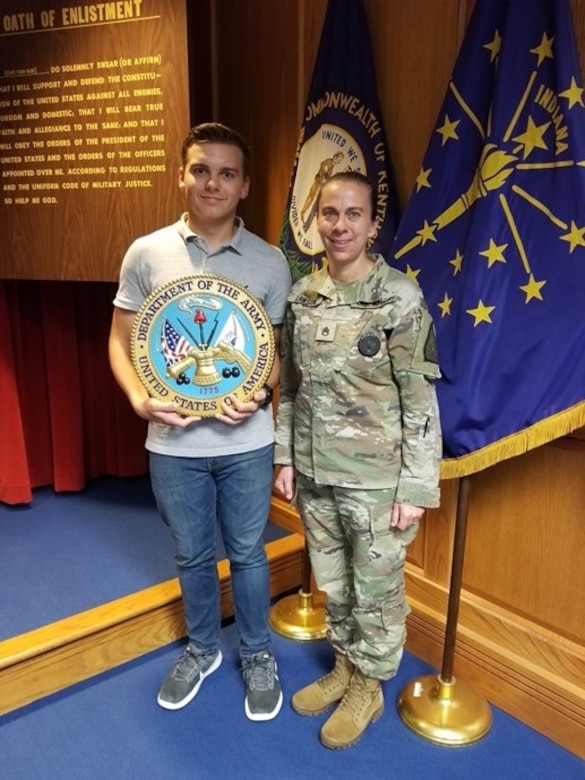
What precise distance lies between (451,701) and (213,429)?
3.40 ft

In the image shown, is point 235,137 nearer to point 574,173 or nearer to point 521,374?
point 574,173

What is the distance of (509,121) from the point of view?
1.61m

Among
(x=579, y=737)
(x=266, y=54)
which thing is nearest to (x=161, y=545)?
(x=579, y=737)

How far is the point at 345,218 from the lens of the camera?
1.53 metres

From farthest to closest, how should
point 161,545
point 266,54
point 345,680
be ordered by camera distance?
point 161,545, point 266,54, point 345,680

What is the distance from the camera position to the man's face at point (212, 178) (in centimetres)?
160

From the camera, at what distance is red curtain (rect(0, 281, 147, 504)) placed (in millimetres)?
2812

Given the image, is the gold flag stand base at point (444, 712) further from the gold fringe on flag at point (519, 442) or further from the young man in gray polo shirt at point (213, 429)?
the gold fringe on flag at point (519, 442)

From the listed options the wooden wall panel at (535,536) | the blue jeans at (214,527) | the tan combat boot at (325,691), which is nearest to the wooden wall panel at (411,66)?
the wooden wall panel at (535,536)

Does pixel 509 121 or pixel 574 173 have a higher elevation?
pixel 509 121

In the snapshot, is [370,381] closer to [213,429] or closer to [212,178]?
[213,429]

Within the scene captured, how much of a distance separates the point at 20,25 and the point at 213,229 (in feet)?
3.85

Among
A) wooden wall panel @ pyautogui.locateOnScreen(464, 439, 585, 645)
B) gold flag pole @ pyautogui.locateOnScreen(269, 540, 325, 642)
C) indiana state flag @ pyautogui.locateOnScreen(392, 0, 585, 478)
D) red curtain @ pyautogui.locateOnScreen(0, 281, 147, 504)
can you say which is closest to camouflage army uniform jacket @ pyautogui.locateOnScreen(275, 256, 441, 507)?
indiana state flag @ pyautogui.locateOnScreen(392, 0, 585, 478)

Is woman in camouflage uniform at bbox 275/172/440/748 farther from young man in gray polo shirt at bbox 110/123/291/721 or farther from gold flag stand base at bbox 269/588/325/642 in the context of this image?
gold flag stand base at bbox 269/588/325/642
